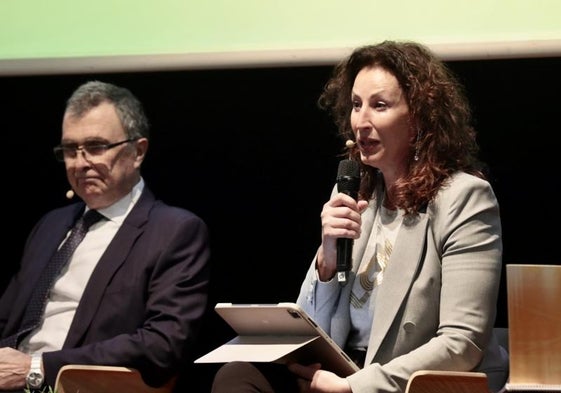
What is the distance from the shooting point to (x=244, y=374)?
2.66 metres

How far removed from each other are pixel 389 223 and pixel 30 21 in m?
1.61

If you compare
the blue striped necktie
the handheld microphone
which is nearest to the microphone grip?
the handheld microphone

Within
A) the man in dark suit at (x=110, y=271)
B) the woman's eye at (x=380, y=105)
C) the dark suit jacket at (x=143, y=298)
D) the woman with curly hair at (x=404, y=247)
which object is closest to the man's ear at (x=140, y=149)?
the man in dark suit at (x=110, y=271)

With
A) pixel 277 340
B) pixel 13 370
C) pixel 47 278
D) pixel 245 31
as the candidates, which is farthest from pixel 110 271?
pixel 277 340

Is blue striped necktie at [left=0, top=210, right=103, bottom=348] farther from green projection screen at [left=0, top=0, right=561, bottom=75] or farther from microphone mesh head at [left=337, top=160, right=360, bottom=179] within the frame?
microphone mesh head at [left=337, top=160, right=360, bottom=179]

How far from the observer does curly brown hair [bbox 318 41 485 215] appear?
2.89 meters

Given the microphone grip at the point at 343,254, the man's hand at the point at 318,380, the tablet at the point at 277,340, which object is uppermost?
the microphone grip at the point at 343,254

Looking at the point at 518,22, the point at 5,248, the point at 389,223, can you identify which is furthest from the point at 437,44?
the point at 5,248

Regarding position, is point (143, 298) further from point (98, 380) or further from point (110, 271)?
point (98, 380)

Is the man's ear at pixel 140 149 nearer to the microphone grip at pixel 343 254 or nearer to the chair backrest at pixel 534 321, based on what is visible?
the microphone grip at pixel 343 254

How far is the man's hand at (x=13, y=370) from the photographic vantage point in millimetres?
3371

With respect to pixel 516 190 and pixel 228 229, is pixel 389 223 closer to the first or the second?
pixel 516 190

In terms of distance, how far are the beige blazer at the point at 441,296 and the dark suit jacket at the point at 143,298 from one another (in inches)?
26.6

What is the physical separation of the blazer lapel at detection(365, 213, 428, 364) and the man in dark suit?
83 cm
